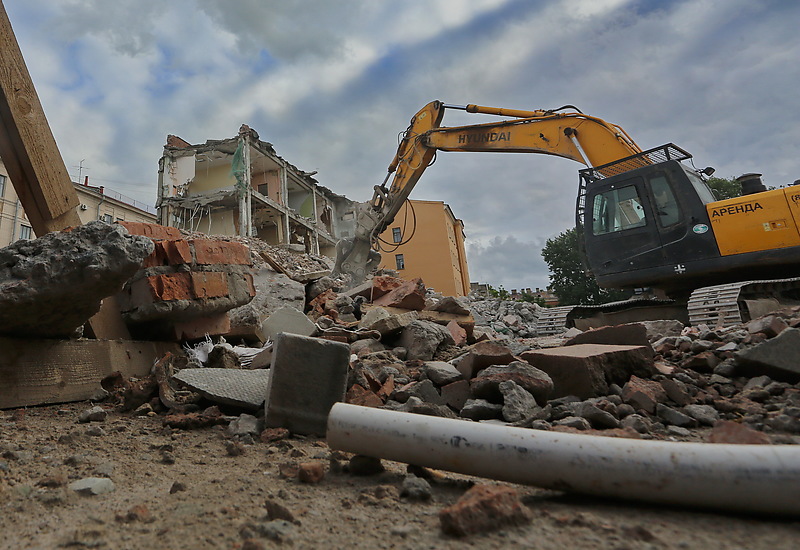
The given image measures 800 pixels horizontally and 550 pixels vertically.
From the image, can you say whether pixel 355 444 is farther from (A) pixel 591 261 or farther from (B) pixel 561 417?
(A) pixel 591 261

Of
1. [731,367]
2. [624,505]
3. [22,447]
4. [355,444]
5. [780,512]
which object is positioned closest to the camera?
[780,512]

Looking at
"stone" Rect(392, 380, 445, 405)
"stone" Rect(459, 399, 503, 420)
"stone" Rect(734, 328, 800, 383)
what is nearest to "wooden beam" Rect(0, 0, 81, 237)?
"stone" Rect(392, 380, 445, 405)

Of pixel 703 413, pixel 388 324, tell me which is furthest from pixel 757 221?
pixel 388 324

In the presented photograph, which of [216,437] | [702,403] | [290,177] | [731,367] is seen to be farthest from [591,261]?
[290,177]

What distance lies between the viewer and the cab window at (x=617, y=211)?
6.77 meters

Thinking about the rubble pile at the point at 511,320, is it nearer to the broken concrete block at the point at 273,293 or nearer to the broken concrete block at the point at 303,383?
the broken concrete block at the point at 273,293

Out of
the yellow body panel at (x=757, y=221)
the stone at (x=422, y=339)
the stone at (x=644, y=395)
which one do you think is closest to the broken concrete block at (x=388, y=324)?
the stone at (x=422, y=339)

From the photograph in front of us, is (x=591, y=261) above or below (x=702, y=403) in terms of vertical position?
above

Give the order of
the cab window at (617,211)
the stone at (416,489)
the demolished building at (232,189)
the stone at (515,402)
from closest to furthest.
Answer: the stone at (416,489)
the stone at (515,402)
the cab window at (617,211)
the demolished building at (232,189)

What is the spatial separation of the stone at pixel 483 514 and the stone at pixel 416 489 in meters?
0.22

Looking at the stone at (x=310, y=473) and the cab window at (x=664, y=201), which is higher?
the cab window at (x=664, y=201)

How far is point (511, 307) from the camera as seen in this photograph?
13.8m

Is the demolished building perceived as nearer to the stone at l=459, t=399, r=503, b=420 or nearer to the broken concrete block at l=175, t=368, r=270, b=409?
the broken concrete block at l=175, t=368, r=270, b=409

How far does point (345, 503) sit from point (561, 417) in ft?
4.38
